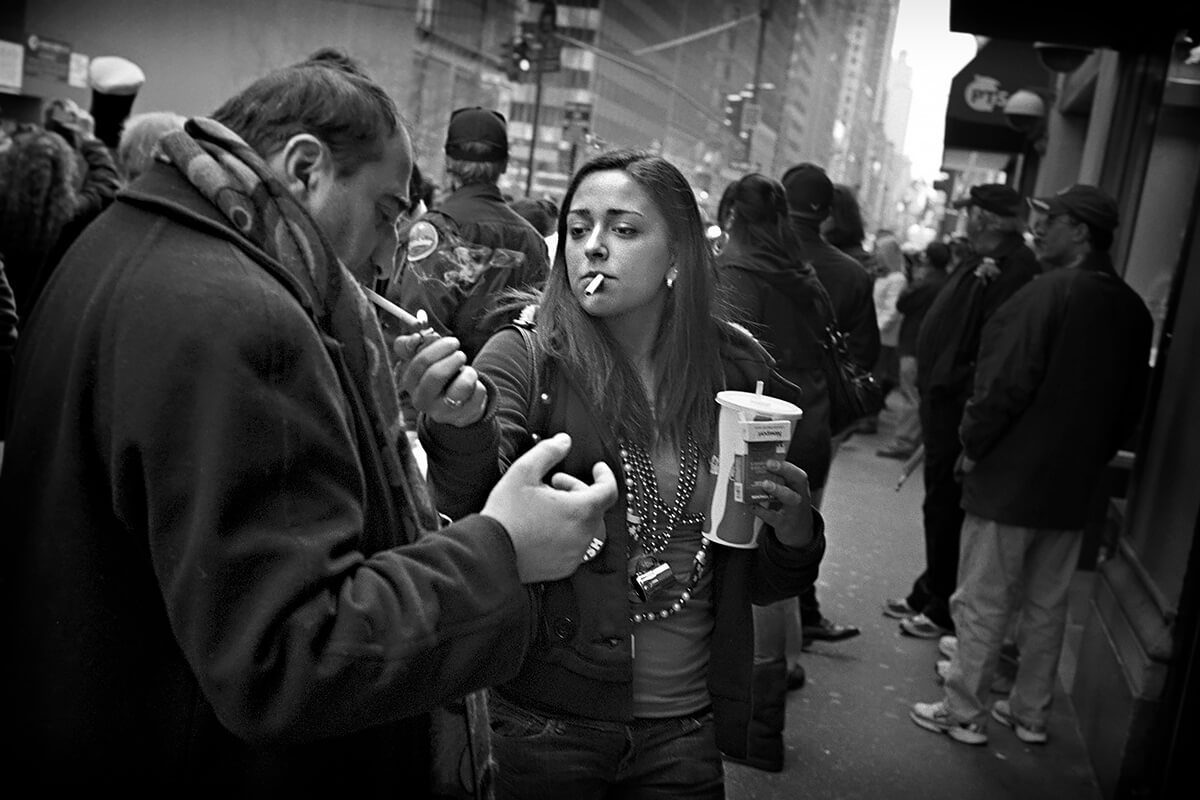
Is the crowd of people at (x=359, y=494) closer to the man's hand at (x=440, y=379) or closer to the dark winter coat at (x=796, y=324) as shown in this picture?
the man's hand at (x=440, y=379)

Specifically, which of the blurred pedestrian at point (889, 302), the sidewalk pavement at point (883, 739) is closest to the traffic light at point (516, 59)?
the blurred pedestrian at point (889, 302)

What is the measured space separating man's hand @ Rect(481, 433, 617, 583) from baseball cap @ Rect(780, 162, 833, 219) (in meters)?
3.75

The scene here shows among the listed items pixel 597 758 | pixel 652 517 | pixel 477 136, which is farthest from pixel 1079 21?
pixel 597 758

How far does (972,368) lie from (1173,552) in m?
1.78

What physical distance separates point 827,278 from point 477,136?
70.3 inches

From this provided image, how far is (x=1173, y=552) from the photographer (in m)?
4.17

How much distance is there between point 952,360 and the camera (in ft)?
19.0

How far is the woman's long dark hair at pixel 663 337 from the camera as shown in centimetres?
219

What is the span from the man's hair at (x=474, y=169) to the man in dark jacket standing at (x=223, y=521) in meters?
3.30

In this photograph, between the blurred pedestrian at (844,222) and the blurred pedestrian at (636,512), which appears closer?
the blurred pedestrian at (636,512)

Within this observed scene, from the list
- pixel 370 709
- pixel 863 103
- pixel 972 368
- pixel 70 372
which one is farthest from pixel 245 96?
pixel 863 103

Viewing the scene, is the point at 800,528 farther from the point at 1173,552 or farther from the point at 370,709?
the point at 1173,552

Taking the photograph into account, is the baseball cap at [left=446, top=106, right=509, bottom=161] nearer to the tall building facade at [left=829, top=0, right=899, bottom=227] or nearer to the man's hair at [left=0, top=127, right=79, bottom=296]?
the man's hair at [left=0, top=127, right=79, bottom=296]

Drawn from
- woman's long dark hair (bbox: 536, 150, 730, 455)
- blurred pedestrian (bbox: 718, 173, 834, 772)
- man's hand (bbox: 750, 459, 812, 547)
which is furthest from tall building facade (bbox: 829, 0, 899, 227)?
man's hand (bbox: 750, 459, 812, 547)
